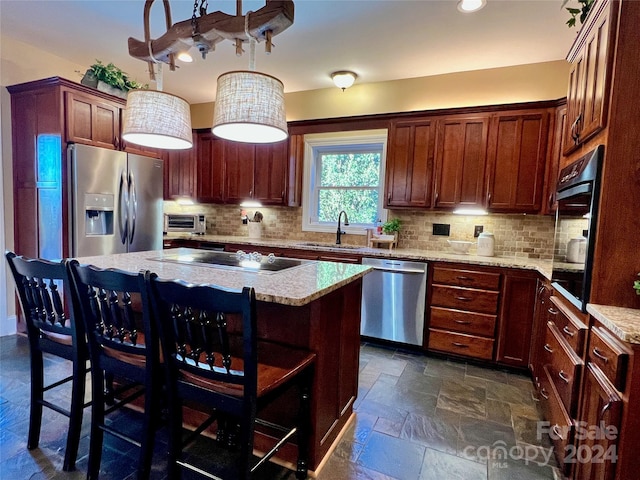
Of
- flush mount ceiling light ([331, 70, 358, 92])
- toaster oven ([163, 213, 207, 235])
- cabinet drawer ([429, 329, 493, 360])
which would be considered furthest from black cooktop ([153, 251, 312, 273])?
flush mount ceiling light ([331, 70, 358, 92])

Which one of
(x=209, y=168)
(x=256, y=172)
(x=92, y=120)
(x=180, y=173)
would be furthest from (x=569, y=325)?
(x=180, y=173)

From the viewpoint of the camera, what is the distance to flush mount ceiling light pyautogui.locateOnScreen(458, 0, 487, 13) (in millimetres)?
2342

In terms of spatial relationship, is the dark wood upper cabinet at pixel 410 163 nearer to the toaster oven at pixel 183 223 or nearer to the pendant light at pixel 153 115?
the pendant light at pixel 153 115

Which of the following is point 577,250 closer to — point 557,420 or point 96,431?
point 557,420

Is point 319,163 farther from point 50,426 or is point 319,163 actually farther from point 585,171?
point 50,426

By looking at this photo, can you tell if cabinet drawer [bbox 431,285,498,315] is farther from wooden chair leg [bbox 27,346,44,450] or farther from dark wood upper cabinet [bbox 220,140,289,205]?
wooden chair leg [bbox 27,346,44,450]

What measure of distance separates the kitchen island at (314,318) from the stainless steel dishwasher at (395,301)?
1222 mm

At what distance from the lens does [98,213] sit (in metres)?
3.23

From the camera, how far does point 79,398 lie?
1.62m

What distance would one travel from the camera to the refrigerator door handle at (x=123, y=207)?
3367 mm

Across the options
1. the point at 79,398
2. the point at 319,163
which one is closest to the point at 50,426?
the point at 79,398

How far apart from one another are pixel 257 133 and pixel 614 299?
189cm

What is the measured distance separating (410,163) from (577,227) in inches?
73.7

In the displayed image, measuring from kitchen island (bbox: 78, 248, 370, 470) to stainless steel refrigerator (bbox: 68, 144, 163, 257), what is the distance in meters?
1.27
